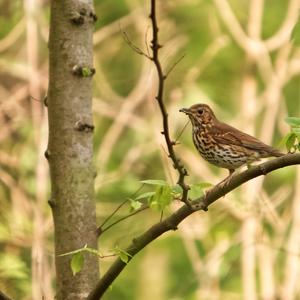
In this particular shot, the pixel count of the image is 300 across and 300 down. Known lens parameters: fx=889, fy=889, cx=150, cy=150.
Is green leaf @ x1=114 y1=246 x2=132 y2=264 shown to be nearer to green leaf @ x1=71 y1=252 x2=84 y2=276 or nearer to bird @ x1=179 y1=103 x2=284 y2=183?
green leaf @ x1=71 y1=252 x2=84 y2=276

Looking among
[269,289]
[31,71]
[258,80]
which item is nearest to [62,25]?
[31,71]

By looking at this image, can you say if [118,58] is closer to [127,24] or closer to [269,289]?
[127,24]

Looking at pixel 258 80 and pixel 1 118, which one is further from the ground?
pixel 258 80

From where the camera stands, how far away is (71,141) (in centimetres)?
343

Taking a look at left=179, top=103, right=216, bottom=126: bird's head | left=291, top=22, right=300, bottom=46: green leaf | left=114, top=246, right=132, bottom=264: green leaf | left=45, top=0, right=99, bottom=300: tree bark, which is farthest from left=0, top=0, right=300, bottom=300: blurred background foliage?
left=114, top=246, right=132, bottom=264: green leaf

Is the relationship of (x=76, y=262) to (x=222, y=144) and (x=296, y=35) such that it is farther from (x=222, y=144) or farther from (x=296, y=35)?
(x=222, y=144)

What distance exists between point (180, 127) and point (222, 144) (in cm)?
225

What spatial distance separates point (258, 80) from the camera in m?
8.41

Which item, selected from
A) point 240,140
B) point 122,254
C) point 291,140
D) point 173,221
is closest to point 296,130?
point 291,140

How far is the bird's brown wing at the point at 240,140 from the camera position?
4.95m

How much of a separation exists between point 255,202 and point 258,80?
6.74 ft

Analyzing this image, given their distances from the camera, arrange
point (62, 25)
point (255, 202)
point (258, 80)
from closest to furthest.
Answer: point (62, 25), point (255, 202), point (258, 80)

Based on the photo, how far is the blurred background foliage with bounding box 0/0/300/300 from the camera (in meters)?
6.81

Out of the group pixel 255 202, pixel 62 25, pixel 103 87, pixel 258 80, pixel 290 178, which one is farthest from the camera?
pixel 258 80
